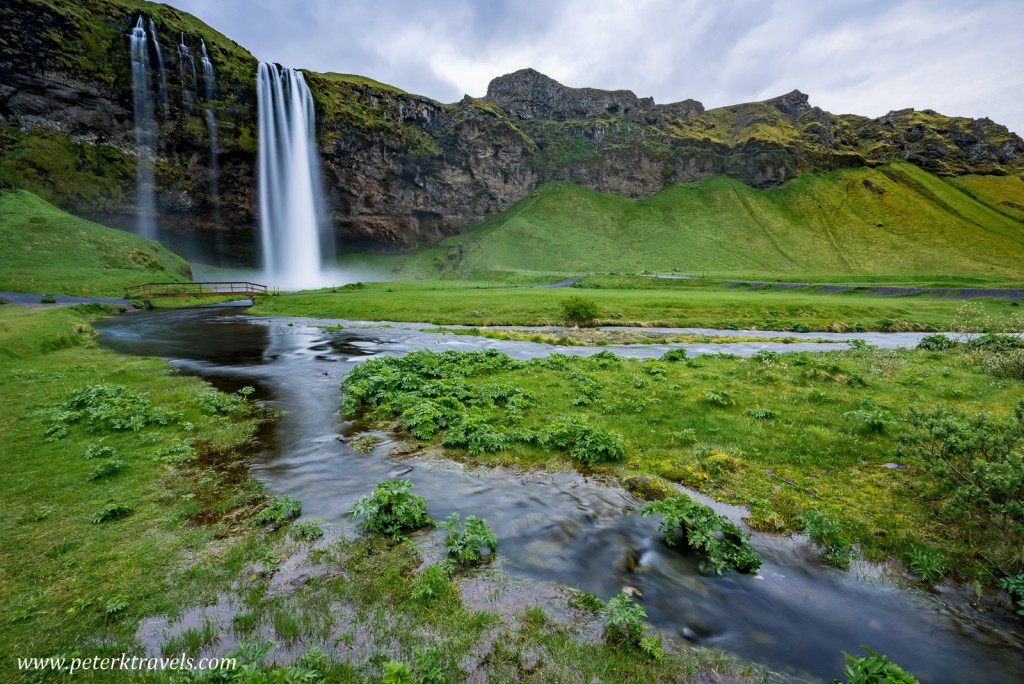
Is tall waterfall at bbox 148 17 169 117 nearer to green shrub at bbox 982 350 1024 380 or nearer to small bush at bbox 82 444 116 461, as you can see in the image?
small bush at bbox 82 444 116 461

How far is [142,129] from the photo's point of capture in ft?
367

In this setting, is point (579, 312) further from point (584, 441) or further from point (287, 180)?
point (287, 180)

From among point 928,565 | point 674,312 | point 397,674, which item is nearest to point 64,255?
point 674,312

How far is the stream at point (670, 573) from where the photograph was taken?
6.12 m

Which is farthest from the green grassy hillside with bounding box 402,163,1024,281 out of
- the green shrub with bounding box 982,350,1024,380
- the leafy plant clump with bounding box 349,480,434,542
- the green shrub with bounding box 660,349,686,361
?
the leafy plant clump with bounding box 349,480,434,542

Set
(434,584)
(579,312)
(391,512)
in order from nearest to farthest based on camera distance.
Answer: (434,584), (391,512), (579,312)

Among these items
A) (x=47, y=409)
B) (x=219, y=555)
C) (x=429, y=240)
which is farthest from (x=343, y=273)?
(x=219, y=555)

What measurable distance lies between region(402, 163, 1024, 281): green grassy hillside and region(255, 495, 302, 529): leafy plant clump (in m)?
143

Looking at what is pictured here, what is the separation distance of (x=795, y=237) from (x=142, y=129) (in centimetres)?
22955

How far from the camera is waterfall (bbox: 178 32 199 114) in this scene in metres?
115

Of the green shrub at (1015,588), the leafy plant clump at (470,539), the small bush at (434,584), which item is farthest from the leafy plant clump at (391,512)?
the green shrub at (1015,588)

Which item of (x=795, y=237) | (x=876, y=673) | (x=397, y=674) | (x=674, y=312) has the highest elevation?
(x=795, y=237)

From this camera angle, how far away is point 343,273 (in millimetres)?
158875

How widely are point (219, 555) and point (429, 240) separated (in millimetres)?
189702
